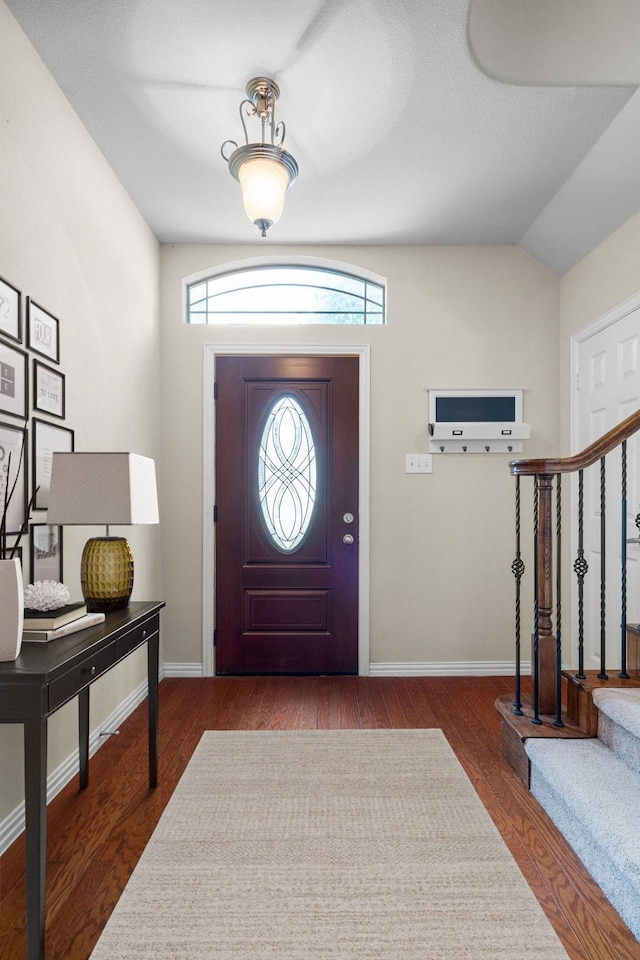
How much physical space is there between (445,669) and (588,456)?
1.97m

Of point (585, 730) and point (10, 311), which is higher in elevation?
point (10, 311)

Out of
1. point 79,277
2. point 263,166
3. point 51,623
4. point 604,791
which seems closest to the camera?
point 51,623

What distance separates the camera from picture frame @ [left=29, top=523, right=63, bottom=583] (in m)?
2.14

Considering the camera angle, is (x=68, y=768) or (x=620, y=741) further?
(x=68, y=768)

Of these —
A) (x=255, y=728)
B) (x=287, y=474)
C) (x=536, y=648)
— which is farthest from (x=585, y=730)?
(x=287, y=474)

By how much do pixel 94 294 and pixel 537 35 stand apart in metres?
2.07

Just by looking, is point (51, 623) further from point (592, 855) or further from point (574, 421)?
point (574, 421)

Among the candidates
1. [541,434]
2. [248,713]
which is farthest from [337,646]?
[541,434]

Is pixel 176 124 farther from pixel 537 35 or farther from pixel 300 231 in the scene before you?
pixel 537 35

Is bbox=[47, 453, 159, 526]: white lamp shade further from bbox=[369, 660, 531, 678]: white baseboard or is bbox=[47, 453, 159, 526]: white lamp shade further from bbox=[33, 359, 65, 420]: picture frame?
bbox=[369, 660, 531, 678]: white baseboard

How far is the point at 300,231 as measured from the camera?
3570 millimetres

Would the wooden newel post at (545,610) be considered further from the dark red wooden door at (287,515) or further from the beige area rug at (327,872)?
the dark red wooden door at (287,515)

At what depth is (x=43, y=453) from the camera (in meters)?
2.21

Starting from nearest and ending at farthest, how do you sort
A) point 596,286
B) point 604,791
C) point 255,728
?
point 604,791
point 255,728
point 596,286
